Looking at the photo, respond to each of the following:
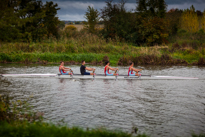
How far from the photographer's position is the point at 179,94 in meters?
13.8

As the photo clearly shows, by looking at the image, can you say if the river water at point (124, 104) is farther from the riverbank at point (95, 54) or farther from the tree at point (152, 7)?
the tree at point (152, 7)

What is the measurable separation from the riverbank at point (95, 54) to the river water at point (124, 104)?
11.6 meters

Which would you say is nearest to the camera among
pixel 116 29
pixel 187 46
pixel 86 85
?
pixel 86 85

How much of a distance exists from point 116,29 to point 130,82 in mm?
23359

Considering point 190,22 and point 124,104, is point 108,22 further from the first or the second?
point 124,104

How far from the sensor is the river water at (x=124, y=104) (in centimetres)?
877

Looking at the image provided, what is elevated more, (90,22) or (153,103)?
(90,22)

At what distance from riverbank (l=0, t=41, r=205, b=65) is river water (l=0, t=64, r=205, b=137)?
11618mm

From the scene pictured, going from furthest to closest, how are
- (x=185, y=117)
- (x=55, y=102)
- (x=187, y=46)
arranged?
(x=187, y=46) < (x=55, y=102) < (x=185, y=117)

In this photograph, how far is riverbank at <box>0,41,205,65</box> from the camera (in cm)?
2897

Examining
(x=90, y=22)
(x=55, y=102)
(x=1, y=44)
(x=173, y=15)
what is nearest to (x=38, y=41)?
(x=1, y=44)

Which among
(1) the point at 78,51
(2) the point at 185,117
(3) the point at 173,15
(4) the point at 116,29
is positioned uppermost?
(3) the point at 173,15

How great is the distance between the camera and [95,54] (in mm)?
30703

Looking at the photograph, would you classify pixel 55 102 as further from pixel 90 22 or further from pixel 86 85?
pixel 90 22
